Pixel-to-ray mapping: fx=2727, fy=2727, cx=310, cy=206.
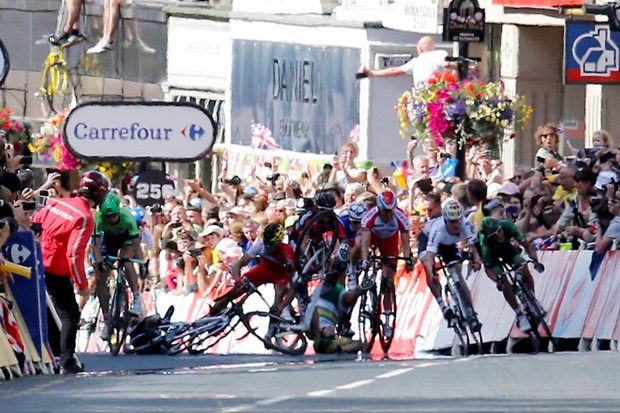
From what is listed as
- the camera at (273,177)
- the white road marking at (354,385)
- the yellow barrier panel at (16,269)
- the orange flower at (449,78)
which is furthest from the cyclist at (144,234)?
the white road marking at (354,385)

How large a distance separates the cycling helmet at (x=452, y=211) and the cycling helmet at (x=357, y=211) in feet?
3.58

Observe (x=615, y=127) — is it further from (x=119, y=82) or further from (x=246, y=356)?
(x=119, y=82)

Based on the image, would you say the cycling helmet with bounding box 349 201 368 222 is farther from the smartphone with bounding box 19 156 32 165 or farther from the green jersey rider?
→ the smartphone with bounding box 19 156 32 165

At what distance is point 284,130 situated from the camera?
44.4 meters

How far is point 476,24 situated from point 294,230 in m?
7.79

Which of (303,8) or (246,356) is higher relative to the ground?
(303,8)

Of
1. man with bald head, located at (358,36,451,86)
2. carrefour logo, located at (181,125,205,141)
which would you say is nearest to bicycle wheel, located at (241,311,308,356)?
carrefour logo, located at (181,125,205,141)

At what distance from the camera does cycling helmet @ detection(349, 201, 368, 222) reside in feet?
85.5

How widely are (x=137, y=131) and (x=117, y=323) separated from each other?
2.48 m

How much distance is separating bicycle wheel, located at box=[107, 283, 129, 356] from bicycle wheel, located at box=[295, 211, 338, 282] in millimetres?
1717

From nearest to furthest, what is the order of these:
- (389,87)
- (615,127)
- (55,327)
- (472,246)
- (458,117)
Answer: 1. (55,327)
2. (472,246)
3. (458,117)
4. (615,127)
5. (389,87)

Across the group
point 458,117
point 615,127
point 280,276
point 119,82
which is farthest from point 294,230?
point 119,82

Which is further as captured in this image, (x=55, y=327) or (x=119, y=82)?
(x=119, y=82)

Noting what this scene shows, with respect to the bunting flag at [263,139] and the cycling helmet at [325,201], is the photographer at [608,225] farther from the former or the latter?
the bunting flag at [263,139]
